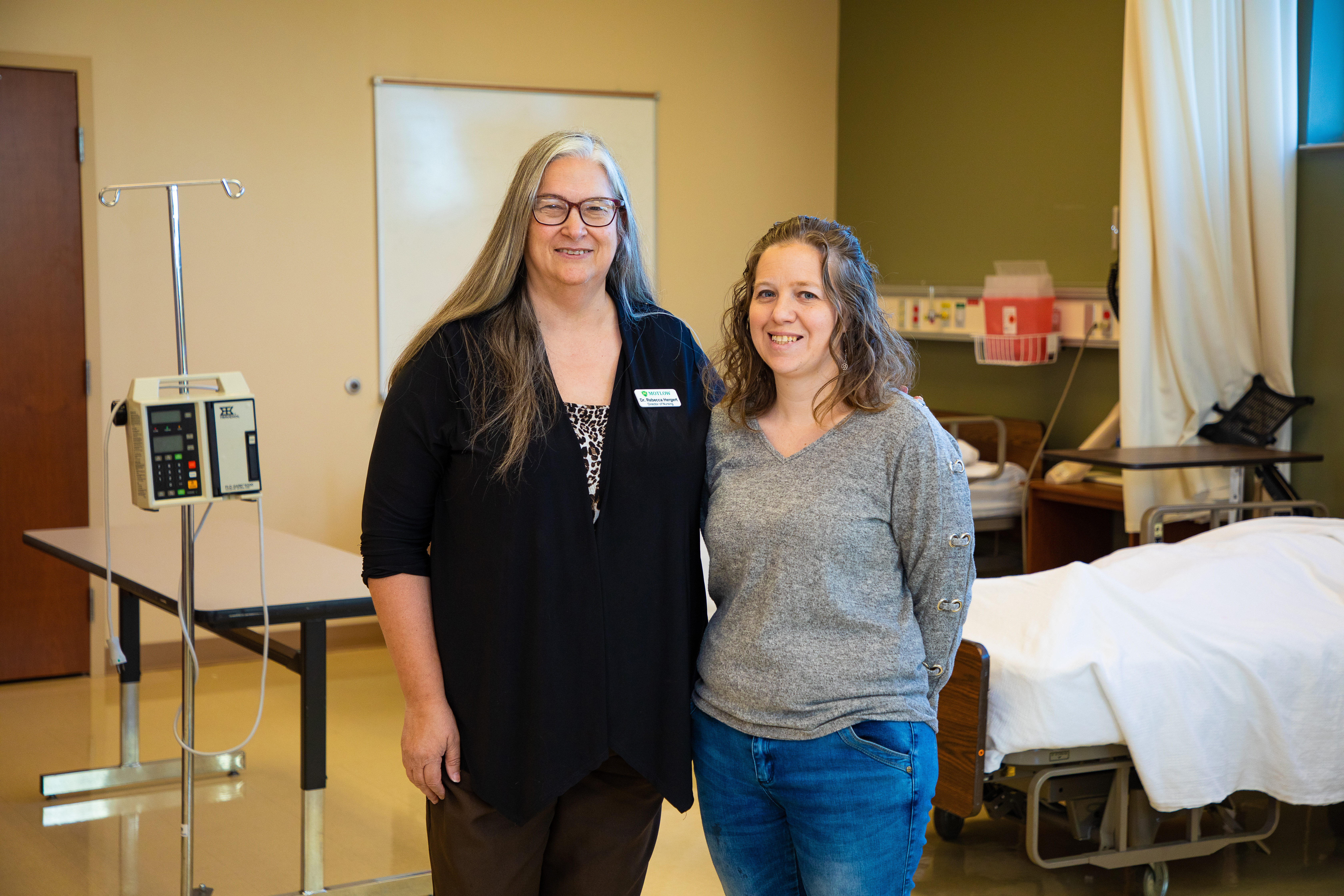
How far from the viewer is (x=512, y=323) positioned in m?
1.70

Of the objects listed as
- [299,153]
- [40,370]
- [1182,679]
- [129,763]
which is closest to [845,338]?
[1182,679]

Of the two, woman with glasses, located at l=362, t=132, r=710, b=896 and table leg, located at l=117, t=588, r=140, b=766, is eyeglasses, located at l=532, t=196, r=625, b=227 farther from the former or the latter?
table leg, located at l=117, t=588, r=140, b=766

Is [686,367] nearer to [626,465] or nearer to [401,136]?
[626,465]

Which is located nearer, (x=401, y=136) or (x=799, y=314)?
(x=799, y=314)

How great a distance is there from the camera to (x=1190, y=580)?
9.93 ft

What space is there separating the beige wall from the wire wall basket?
142 cm

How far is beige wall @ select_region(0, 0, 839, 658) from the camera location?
4.72 meters

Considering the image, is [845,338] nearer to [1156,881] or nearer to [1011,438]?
[1156,881]

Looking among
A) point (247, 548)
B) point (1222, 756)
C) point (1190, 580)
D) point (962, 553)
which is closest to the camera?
point (962, 553)

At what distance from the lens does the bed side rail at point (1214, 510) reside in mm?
3711

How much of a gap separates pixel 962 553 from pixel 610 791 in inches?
22.6

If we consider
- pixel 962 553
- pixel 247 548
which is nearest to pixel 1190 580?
pixel 962 553

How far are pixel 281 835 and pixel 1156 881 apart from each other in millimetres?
2208

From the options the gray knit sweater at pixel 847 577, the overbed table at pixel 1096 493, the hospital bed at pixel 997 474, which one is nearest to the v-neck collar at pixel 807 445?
the gray knit sweater at pixel 847 577
